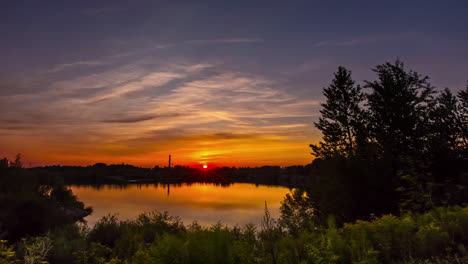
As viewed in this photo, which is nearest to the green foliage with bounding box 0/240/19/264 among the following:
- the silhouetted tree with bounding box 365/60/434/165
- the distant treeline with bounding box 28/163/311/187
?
the silhouetted tree with bounding box 365/60/434/165

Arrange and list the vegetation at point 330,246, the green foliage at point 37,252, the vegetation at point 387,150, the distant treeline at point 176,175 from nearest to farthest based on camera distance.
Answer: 1. the vegetation at point 330,246
2. the green foliage at point 37,252
3. the vegetation at point 387,150
4. the distant treeline at point 176,175

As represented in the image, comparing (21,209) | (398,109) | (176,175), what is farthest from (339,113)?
(176,175)

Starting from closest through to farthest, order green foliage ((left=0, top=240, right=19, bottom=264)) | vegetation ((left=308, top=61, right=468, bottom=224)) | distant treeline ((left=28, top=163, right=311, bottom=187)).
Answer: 1. green foliage ((left=0, top=240, right=19, bottom=264))
2. vegetation ((left=308, top=61, right=468, bottom=224))
3. distant treeline ((left=28, top=163, right=311, bottom=187))

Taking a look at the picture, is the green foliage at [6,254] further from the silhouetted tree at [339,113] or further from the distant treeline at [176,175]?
the distant treeline at [176,175]

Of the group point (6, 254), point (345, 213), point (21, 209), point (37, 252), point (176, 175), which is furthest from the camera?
point (176, 175)

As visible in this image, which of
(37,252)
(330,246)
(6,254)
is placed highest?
(330,246)

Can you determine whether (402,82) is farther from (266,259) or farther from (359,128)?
(266,259)

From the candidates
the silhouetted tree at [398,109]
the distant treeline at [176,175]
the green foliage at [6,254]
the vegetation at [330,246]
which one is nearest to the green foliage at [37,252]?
the vegetation at [330,246]

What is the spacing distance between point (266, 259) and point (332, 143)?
106 ft

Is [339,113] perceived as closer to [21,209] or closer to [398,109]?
[398,109]

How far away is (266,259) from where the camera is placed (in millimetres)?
5684

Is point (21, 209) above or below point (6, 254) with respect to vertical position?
below

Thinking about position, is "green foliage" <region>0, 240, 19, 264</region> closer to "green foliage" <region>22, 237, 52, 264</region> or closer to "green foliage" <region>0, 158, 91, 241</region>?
"green foliage" <region>22, 237, 52, 264</region>

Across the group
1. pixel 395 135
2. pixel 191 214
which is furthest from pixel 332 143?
pixel 191 214
